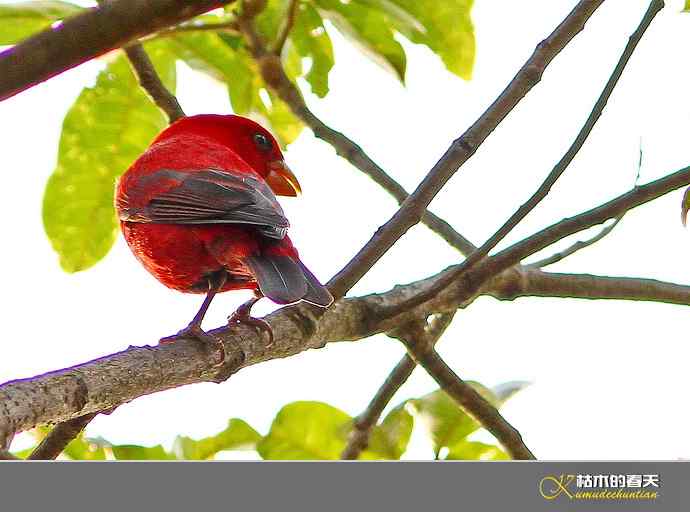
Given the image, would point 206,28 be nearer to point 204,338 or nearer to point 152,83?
point 152,83

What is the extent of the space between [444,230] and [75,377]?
1.80 m

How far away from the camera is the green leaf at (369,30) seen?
12.8 feet

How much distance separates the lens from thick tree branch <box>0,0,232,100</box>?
1.88m

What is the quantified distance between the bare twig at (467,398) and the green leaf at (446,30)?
3.44ft

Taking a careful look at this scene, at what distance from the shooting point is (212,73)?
4305mm

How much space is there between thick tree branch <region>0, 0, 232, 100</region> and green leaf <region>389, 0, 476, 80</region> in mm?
1891

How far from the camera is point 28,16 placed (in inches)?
147

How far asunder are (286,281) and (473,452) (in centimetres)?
127

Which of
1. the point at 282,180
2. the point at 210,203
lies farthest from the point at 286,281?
the point at 282,180

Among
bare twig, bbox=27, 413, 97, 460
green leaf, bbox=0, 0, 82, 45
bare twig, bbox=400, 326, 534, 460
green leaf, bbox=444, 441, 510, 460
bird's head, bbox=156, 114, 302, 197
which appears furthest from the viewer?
bird's head, bbox=156, 114, 302, 197

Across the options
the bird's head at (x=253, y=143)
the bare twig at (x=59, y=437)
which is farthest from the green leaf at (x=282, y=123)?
the bare twig at (x=59, y=437)

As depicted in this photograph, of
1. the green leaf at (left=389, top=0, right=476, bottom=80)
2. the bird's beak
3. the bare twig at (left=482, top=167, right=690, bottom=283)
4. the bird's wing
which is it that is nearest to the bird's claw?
the bird's wing

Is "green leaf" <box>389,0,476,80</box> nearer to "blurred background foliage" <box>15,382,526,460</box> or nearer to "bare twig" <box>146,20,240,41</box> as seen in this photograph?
"bare twig" <box>146,20,240,41</box>
